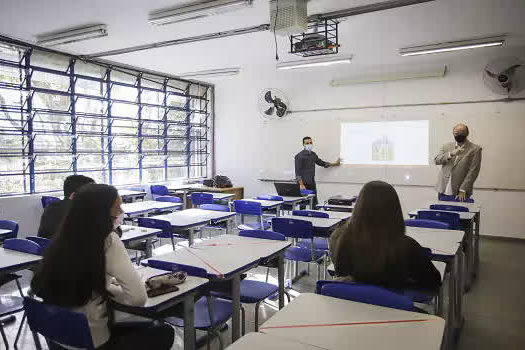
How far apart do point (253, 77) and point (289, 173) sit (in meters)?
2.29

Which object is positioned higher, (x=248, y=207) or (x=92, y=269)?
(x=92, y=269)

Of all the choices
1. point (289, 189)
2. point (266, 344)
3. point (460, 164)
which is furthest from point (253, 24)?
point (266, 344)

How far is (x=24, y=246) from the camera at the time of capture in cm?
283

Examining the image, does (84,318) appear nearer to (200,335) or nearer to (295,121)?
(200,335)

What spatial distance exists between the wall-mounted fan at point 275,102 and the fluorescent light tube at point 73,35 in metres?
3.80

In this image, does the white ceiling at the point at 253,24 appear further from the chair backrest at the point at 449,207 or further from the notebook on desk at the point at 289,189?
the chair backrest at the point at 449,207

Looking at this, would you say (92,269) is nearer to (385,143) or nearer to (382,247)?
(382,247)

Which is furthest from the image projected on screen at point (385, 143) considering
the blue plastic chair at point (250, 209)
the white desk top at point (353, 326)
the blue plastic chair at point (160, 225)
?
the white desk top at point (353, 326)

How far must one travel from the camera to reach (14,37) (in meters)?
5.71

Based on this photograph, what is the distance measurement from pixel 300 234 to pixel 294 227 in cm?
9

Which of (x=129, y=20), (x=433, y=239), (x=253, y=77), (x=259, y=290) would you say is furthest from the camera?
(x=253, y=77)

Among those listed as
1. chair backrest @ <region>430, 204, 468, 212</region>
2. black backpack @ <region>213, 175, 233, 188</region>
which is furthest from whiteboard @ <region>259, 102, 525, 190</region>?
chair backrest @ <region>430, 204, 468, 212</region>

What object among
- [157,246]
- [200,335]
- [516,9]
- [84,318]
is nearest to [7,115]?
[157,246]

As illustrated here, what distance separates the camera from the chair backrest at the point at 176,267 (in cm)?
220
